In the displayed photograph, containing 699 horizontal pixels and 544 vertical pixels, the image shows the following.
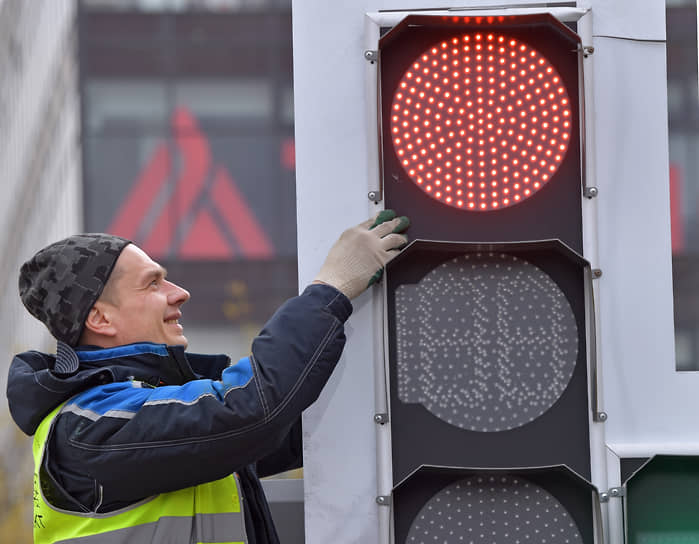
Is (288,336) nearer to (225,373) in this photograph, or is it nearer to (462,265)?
A: (225,373)

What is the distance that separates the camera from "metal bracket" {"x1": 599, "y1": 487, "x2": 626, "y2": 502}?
4.81ft

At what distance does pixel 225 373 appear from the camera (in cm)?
148

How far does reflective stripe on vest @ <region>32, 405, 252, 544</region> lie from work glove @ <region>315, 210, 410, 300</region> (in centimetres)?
44

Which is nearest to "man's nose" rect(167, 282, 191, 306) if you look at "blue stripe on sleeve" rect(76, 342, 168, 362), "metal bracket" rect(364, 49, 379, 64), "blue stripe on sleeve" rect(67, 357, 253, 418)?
"blue stripe on sleeve" rect(76, 342, 168, 362)

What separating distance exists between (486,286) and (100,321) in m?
0.73

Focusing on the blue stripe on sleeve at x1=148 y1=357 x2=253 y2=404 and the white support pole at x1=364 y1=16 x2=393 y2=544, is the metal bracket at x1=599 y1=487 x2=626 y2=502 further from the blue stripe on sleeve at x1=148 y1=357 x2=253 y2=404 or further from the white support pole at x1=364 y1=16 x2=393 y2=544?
the blue stripe on sleeve at x1=148 y1=357 x2=253 y2=404

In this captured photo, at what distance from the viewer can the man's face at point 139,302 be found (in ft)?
5.41

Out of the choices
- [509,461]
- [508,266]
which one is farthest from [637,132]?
[509,461]

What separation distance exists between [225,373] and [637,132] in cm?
83

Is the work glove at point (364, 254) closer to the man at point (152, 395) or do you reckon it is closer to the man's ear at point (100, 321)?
the man at point (152, 395)

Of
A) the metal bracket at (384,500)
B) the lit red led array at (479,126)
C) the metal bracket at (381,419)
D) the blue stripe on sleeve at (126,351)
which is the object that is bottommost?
the metal bracket at (384,500)

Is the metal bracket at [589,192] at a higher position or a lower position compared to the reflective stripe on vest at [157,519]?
higher

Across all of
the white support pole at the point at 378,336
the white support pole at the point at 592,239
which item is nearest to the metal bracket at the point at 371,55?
the white support pole at the point at 378,336

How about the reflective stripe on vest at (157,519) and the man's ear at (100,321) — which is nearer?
the reflective stripe on vest at (157,519)
